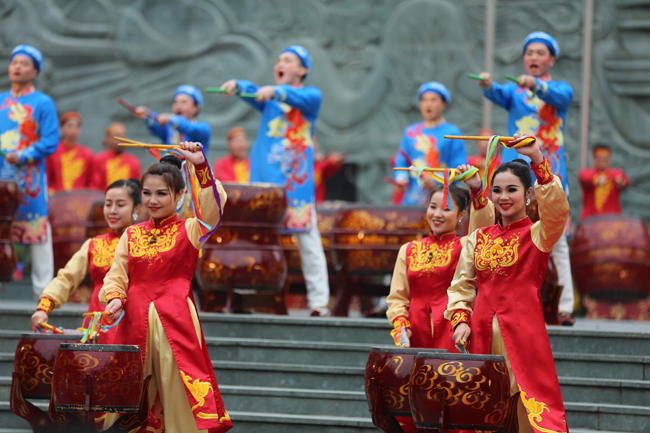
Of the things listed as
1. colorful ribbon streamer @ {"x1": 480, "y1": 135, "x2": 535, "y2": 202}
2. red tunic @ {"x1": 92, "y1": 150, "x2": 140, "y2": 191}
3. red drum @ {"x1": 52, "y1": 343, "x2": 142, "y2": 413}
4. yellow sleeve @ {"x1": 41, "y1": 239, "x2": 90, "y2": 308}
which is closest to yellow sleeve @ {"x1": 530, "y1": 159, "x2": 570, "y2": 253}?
colorful ribbon streamer @ {"x1": 480, "y1": 135, "x2": 535, "y2": 202}

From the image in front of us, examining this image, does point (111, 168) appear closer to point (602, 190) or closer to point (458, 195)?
point (602, 190)

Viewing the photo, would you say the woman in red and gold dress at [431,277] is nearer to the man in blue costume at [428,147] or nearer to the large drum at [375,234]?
the large drum at [375,234]

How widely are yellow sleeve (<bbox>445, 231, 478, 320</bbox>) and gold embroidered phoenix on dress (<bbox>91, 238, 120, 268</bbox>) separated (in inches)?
58.8

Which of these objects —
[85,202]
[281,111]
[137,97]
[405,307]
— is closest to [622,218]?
[281,111]

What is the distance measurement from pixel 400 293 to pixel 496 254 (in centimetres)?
60

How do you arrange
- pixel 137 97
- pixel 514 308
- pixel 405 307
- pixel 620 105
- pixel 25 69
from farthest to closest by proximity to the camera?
pixel 137 97 < pixel 620 105 < pixel 25 69 < pixel 405 307 < pixel 514 308

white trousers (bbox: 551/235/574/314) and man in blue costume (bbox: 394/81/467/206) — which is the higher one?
man in blue costume (bbox: 394/81/467/206)

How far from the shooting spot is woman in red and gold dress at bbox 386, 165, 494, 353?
3.63 metres

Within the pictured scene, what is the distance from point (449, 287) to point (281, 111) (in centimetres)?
257

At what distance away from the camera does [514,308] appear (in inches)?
128

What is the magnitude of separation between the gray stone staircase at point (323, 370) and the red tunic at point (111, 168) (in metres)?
3.63

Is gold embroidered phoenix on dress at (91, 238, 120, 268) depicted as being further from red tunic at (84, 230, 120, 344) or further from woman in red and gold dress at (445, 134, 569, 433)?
woman in red and gold dress at (445, 134, 569, 433)

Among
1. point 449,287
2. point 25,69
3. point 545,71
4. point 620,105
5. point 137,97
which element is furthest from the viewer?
point 137,97

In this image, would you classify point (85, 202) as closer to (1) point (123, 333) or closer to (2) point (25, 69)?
(2) point (25, 69)
